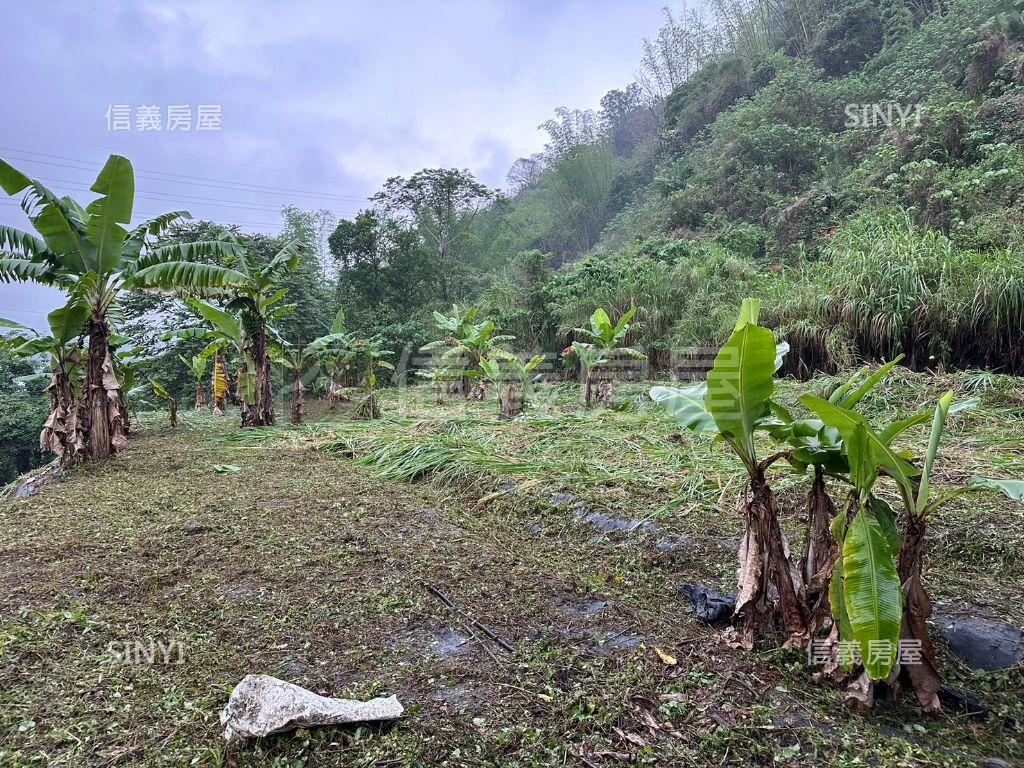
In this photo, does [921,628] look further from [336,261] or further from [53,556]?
[336,261]

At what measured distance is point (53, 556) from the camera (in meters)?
2.89

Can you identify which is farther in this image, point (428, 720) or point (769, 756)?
point (428, 720)

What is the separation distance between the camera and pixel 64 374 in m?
5.36

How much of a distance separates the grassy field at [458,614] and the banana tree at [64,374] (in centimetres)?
91

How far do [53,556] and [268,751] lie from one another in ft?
7.65

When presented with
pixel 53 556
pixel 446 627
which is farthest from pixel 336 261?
pixel 446 627

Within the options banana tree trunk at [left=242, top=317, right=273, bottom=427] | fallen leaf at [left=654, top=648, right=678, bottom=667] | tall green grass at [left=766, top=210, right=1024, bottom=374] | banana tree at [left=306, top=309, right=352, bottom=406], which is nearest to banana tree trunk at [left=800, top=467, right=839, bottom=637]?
fallen leaf at [left=654, top=648, right=678, bottom=667]

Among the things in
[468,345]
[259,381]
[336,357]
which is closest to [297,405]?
[259,381]

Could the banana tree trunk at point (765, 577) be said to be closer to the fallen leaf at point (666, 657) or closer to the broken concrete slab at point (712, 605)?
the broken concrete slab at point (712, 605)

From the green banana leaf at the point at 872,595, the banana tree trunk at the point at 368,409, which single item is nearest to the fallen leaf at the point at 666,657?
the green banana leaf at the point at 872,595

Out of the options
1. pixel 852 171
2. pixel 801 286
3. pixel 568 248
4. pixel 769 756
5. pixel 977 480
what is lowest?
pixel 769 756

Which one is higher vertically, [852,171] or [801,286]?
[852,171]

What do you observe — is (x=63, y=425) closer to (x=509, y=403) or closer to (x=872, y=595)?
(x=509, y=403)

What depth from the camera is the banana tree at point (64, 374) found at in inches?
204
